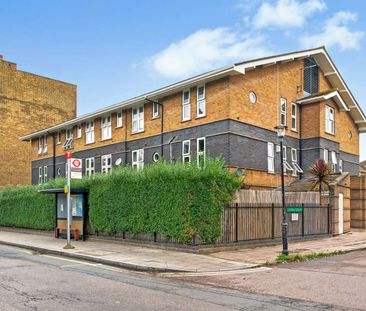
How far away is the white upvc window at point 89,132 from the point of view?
33594 mm

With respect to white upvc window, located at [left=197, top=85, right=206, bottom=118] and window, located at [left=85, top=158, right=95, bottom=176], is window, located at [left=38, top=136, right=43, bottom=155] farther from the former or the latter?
white upvc window, located at [left=197, top=85, right=206, bottom=118]

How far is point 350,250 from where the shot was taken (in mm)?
16547

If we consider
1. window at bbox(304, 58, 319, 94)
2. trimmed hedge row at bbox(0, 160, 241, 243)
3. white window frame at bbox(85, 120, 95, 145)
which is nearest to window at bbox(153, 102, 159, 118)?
white window frame at bbox(85, 120, 95, 145)

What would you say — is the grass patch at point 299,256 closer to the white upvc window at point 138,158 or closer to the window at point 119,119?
the white upvc window at point 138,158

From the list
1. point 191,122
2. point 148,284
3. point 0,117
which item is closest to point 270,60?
point 191,122

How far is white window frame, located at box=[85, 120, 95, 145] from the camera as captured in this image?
33.6 m

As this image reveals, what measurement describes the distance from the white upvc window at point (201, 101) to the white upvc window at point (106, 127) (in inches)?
369

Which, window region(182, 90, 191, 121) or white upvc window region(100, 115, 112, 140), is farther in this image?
white upvc window region(100, 115, 112, 140)

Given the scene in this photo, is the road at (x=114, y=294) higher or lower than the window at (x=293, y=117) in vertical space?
lower

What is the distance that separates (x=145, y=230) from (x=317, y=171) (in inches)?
393

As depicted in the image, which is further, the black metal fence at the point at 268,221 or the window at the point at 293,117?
the window at the point at 293,117

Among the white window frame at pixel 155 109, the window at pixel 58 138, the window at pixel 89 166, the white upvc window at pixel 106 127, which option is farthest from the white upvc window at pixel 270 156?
the window at pixel 58 138

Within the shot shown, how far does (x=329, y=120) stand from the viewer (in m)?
29.0

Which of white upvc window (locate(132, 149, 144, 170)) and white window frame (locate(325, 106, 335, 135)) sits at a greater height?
white window frame (locate(325, 106, 335, 135))
